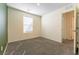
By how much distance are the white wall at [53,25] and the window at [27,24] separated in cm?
27

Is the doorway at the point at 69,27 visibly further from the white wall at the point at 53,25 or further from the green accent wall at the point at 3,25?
the green accent wall at the point at 3,25

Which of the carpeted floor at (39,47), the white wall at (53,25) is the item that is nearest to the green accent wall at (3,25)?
the carpeted floor at (39,47)

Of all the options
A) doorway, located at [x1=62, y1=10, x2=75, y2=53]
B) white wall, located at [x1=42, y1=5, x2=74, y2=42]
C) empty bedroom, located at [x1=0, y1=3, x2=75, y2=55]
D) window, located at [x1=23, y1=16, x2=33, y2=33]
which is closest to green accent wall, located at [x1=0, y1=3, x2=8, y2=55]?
empty bedroom, located at [x1=0, y1=3, x2=75, y2=55]

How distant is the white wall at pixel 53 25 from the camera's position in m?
1.80

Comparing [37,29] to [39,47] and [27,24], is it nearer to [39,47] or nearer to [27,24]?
[27,24]

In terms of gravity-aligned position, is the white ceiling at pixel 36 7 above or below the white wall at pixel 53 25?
above

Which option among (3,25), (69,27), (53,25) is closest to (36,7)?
(53,25)

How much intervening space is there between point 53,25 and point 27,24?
22.2 inches

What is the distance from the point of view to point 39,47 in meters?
1.80

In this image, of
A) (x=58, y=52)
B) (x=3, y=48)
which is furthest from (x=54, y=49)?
(x=3, y=48)

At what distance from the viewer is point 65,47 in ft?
6.07

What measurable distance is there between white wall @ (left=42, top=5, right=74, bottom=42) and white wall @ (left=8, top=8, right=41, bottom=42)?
153mm

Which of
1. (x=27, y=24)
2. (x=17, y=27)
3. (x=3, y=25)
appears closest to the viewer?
(x=3, y=25)

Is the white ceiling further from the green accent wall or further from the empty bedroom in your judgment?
the green accent wall
